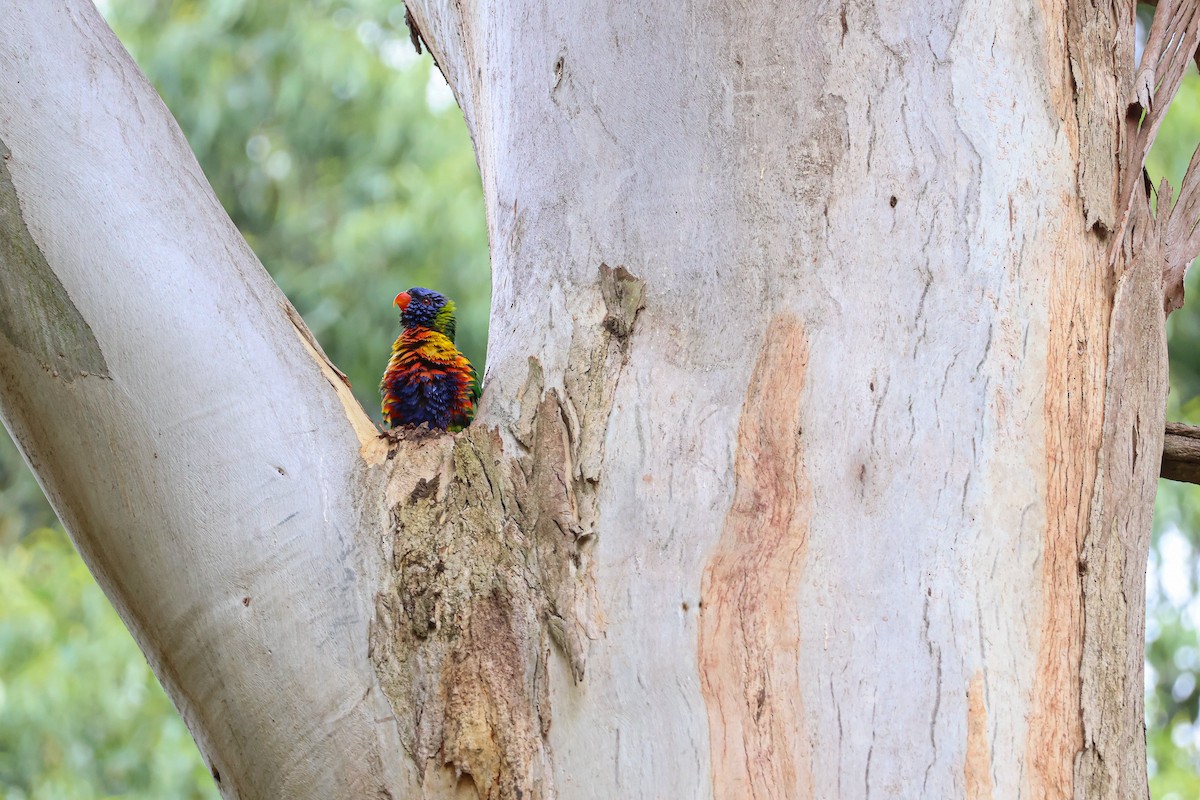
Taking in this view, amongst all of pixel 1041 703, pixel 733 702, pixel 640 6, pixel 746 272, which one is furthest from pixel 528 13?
pixel 1041 703

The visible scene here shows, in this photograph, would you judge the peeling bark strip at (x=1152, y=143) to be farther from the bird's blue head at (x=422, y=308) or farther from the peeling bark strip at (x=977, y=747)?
the bird's blue head at (x=422, y=308)

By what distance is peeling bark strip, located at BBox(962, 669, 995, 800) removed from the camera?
3.83ft

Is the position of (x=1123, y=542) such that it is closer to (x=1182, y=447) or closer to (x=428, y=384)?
(x=1182, y=447)

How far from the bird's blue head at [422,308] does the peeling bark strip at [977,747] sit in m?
2.83

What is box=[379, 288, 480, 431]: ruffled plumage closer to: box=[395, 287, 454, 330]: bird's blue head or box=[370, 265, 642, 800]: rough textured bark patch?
box=[395, 287, 454, 330]: bird's blue head

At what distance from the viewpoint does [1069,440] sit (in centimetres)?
131

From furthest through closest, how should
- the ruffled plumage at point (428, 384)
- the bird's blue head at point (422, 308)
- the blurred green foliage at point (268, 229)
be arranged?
the blurred green foliage at point (268, 229) → the bird's blue head at point (422, 308) → the ruffled plumage at point (428, 384)

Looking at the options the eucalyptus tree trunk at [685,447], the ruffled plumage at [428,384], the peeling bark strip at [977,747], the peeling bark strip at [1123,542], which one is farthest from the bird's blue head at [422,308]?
the peeling bark strip at [977,747]

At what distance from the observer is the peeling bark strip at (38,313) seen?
1.25m

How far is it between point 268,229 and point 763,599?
20.4ft

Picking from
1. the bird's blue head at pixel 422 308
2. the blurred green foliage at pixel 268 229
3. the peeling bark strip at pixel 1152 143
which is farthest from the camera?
the blurred green foliage at pixel 268 229

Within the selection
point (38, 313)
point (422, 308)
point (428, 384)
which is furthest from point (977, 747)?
point (422, 308)

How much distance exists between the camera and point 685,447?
1.30 m

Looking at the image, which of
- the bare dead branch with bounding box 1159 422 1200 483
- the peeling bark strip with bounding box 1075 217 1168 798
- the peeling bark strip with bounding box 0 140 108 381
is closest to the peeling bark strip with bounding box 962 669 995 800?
the peeling bark strip with bounding box 1075 217 1168 798
